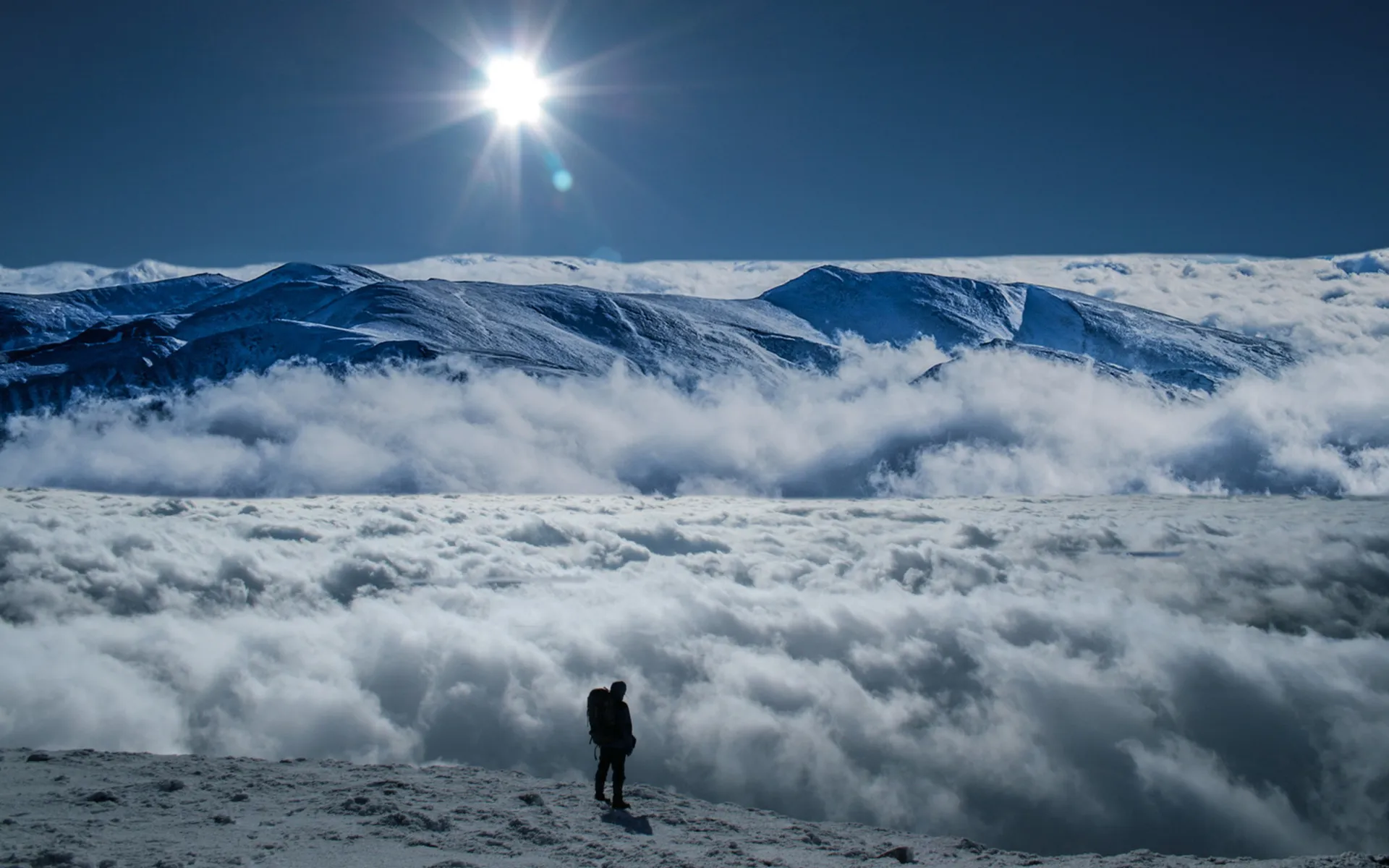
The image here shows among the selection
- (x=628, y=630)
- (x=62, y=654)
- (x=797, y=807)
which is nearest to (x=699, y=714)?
(x=797, y=807)

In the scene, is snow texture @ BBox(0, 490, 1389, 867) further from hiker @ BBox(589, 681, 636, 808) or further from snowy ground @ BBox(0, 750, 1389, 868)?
hiker @ BBox(589, 681, 636, 808)

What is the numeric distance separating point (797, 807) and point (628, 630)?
5605 centimetres

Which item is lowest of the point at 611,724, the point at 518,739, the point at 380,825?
the point at 518,739

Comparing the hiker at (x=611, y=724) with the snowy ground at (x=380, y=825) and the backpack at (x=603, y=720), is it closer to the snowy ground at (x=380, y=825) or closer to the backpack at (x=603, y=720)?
the backpack at (x=603, y=720)

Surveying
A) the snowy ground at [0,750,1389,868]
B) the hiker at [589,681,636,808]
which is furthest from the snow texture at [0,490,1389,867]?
the hiker at [589,681,636,808]

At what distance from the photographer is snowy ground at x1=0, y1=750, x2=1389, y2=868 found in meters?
20.0

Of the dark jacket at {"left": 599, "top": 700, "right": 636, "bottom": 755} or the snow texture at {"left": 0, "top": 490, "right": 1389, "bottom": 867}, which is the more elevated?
the dark jacket at {"left": 599, "top": 700, "right": 636, "bottom": 755}

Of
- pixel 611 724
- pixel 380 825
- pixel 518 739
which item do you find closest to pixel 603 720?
pixel 611 724

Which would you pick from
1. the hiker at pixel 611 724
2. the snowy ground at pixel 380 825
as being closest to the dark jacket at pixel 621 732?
the hiker at pixel 611 724

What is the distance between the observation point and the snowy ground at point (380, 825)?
19953 mm

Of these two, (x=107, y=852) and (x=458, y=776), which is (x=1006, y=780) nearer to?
(x=458, y=776)

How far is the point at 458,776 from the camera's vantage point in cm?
3019

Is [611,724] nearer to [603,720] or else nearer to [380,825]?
[603,720]

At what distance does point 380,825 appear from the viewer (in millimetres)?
22641
